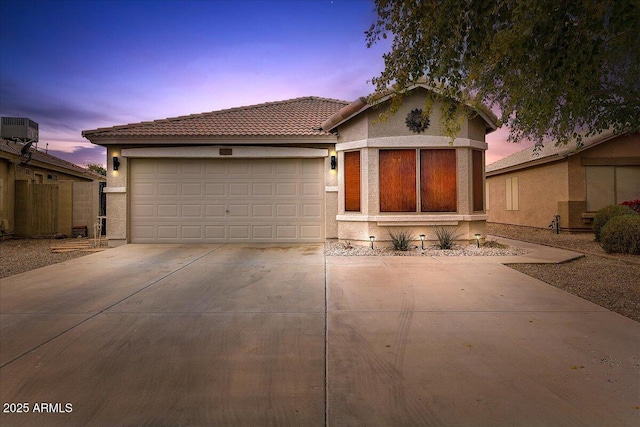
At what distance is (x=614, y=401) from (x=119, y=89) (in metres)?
18.7

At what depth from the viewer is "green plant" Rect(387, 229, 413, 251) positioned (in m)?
9.74

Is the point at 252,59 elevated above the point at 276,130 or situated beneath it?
elevated above

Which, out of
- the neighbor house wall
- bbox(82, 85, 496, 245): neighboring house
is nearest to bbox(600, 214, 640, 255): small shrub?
bbox(82, 85, 496, 245): neighboring house

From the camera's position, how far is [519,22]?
3.95m

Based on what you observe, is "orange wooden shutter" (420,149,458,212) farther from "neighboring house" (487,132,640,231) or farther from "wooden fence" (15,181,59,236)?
"wooden fence" (15,181,59,236)

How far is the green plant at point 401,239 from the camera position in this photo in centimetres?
974

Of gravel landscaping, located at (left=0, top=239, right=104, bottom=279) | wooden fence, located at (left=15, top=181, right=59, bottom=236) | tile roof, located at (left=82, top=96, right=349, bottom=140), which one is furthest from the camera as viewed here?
wooden fence, located at (left=15, top=181, right=59, bottom=236)

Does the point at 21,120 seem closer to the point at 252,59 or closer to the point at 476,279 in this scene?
the point at 252,59

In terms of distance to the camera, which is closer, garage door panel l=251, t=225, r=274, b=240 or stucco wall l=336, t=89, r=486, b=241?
stucco wall l=336, t=89, r=486, b=241

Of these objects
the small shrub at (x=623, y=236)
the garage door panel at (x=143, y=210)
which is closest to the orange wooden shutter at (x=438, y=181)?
the small shrub at (x=623, y=236)

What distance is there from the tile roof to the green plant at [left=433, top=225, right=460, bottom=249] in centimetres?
437

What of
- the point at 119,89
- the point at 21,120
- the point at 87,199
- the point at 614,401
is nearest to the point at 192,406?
the point at 614,401

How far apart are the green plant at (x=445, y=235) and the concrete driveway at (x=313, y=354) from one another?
3.46 metres

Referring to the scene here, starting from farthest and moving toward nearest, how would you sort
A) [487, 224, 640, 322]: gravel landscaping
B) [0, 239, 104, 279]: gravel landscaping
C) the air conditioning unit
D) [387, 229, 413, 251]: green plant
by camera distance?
the air conditioning unit → [387, 229, 413, 251]: green plant → [0, 239, 104, 279]: gravel landscaping → [487, 224, 640, 322]: gravel landscaping
